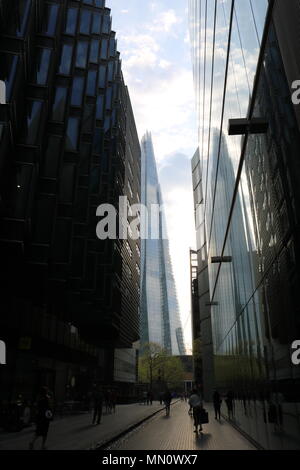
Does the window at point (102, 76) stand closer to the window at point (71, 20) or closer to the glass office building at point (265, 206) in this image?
the window at point (71, 20)

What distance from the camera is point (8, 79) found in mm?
15906

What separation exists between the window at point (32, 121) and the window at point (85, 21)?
13258mm

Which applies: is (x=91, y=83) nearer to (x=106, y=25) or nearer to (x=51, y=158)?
(x=106, y=25)

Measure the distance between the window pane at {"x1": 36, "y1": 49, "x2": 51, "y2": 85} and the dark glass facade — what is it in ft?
0.16

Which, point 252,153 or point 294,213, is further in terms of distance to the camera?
point 252,153

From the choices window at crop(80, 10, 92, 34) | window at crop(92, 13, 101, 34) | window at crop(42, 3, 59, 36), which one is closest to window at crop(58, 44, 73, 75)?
window at crop(42, 3, 59, 36)

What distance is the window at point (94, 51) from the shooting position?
3120 centimetres

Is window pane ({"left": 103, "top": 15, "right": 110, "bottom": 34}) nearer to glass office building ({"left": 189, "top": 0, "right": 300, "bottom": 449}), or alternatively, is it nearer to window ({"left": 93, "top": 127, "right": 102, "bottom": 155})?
window ({"left": 93, "top": 127, "right": 102, "bottom": 155})

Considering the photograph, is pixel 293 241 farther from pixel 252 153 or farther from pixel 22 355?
pixel 22 355

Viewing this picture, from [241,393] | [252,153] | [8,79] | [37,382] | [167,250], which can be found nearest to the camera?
[252,153]

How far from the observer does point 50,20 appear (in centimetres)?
2136

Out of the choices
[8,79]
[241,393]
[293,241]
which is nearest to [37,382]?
[241,393]

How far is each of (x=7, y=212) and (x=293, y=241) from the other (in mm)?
13161

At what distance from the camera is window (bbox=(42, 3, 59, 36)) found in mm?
20938
